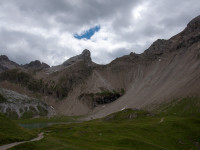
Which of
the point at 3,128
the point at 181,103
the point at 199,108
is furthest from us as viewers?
the point at 181,103

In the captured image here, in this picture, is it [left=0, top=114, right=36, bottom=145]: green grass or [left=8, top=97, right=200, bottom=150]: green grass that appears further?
[left=8, top=97, right=200, bottom=150]: green grass

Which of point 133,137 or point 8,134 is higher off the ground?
point 8,134

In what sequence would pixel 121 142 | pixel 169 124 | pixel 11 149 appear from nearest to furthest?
pixel 11 149 → pixel 121 142 → pixel 169 124

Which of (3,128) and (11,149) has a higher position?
(3,128)

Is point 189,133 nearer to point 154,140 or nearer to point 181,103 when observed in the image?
point 154,140

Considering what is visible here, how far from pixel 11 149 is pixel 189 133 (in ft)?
215

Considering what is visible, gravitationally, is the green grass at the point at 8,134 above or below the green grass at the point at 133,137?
above

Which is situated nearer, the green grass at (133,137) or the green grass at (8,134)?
the green grass at (8,134)

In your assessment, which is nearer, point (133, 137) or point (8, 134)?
point (8, 134)

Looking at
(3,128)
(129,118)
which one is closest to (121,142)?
(3,128)

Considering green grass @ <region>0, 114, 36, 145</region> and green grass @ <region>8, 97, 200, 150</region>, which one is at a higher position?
green grass @ <region>0, 114, 36, 145</region>

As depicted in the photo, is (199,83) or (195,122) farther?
(199,83)

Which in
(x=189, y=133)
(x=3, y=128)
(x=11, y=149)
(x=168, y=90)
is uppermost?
(x=168, y=90)

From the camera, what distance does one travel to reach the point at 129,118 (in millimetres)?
121875
